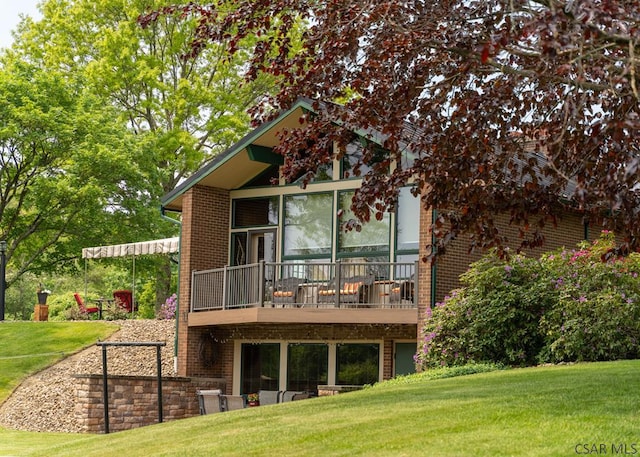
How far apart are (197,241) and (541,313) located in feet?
30.0

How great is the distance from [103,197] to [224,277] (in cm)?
1353

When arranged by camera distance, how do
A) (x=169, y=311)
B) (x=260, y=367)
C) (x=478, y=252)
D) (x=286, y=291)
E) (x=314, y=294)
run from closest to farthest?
(x=478, y=252), (x=314, y=294), (x=286, y=291), (x=260, y=367), (x=169, y=311)

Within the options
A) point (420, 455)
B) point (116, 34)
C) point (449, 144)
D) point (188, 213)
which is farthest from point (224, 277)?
point (116, 34)

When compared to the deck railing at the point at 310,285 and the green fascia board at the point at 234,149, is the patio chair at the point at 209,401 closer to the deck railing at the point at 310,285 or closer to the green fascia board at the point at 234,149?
the deck railing at the point at 310,285

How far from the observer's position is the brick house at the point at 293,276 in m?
21.8

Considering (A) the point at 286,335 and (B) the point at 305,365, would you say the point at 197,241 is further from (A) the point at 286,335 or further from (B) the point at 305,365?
(B) the point at 305,365

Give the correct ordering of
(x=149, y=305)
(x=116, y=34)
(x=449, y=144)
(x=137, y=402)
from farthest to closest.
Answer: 1. (x=149, y=305)
2. (x=116, y=34)
3. (x=137, y=402)
4. (x=449, y=144)

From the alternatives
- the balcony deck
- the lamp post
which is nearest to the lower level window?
the balcony deck

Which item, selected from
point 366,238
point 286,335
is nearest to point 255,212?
point 286,335

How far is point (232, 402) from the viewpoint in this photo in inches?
857

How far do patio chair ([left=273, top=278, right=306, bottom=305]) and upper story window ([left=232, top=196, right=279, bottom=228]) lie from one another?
244cm

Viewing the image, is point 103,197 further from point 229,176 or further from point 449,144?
point 449,144

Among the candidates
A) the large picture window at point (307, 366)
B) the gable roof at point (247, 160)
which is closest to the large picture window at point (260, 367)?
the large picture window at point (307, 366)

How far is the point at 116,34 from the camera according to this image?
38.8m
